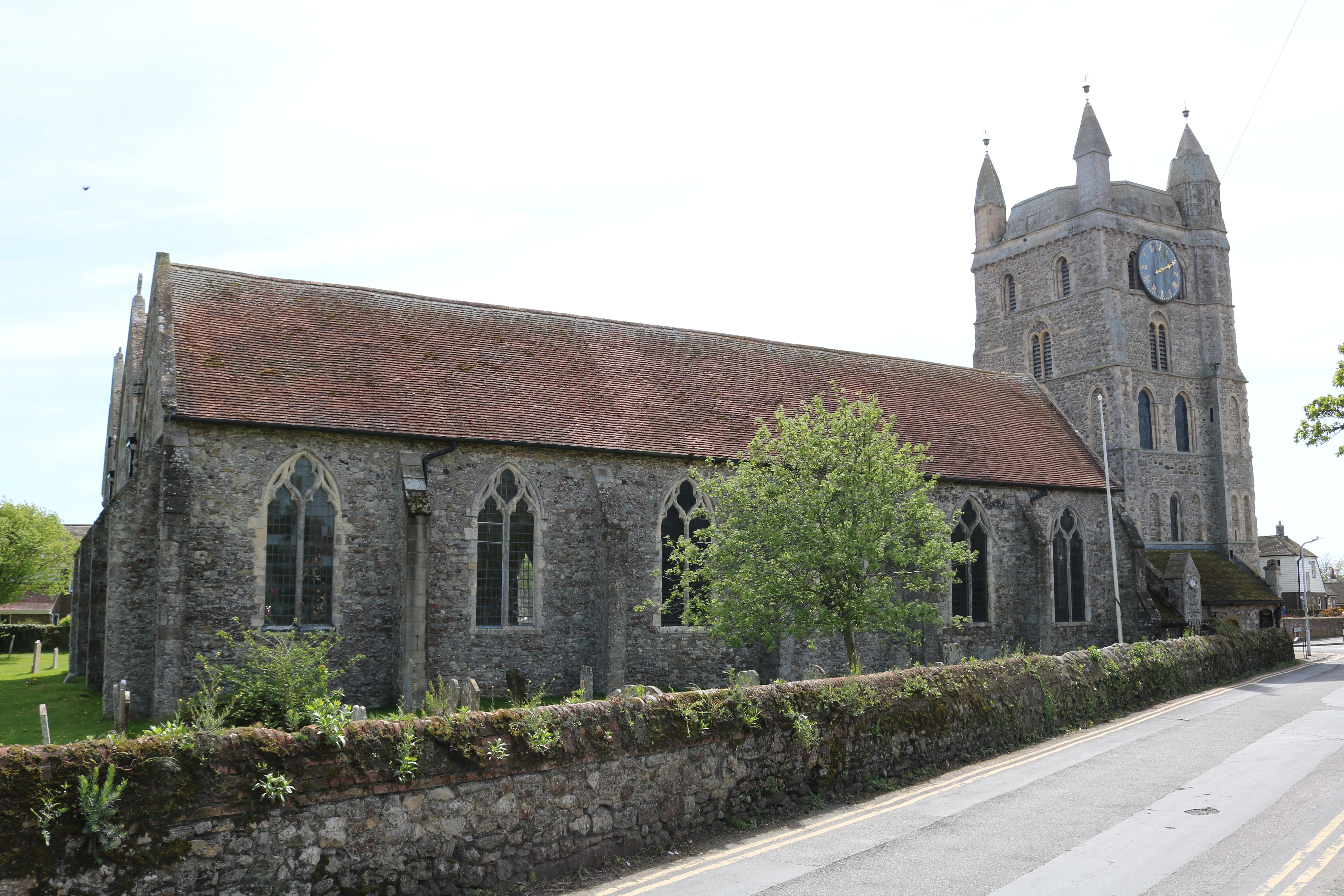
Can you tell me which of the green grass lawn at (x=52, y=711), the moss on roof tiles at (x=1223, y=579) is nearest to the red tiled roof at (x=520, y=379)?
the green grass lawn at (x=52, y=711)

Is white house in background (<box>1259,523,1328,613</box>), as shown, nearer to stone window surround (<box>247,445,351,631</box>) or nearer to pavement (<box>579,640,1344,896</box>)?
pavement (<box>579,640,1344,896</box>)

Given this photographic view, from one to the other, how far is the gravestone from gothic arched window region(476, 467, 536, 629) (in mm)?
1337

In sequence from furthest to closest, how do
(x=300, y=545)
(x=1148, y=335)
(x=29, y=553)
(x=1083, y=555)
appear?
(x=29, y=553) < (x=1148, y=335) < (x=1083, y=555) < (x=300, y=545)

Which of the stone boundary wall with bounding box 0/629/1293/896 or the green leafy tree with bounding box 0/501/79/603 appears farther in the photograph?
the green leafy tree with bounding box 0/501/79/603

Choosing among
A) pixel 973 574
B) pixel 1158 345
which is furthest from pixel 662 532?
pixel 1158 345

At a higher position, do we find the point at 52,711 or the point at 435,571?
the point at 435,571

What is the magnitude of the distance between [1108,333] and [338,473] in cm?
3206

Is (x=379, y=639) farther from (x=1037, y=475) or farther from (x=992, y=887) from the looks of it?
(x=1037, y=475)

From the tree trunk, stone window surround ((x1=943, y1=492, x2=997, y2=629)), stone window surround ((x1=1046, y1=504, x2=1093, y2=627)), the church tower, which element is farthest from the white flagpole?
the tree trunk

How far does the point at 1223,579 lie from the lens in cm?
3816

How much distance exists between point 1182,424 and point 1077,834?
3572 cm

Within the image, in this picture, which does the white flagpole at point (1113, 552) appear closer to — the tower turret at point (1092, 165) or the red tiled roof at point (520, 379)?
the red tiled roof at point (520, 379)

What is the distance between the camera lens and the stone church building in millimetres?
19266

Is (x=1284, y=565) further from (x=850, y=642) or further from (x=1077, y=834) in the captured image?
(x=1077, y=834)
